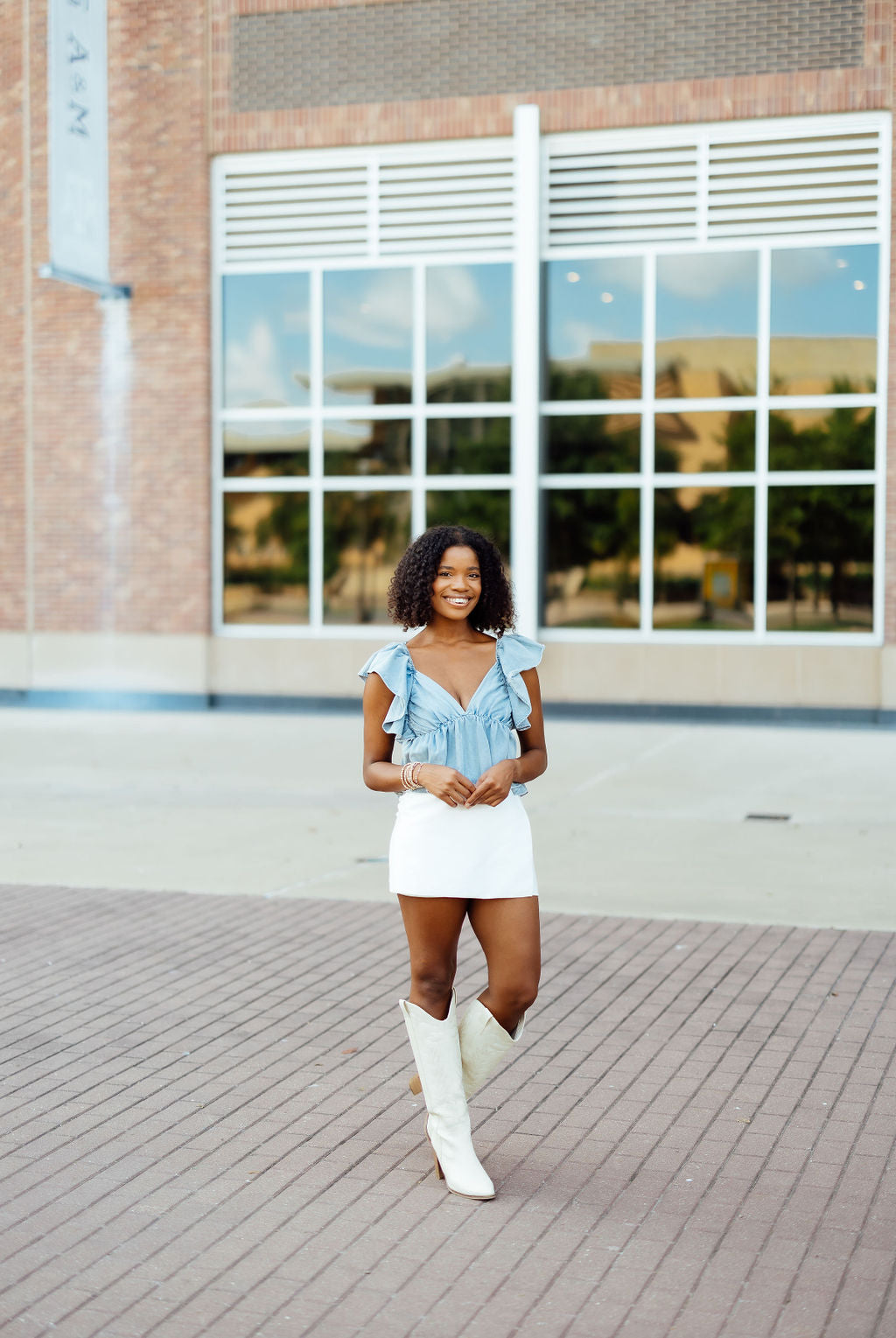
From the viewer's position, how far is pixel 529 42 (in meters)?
16.2

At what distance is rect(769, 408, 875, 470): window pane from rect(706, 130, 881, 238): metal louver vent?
192cm

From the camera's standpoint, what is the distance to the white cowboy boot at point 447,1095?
396 centimetres

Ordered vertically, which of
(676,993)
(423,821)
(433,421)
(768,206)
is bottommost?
(676,993)

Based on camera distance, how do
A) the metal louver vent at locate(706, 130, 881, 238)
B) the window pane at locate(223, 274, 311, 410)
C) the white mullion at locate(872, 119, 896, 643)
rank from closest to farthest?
1. the white mullion at locate(872, 119, 896, 643)
2. the metal louver vent at locate(706, 130, 881, 238)
3. the window pane at locate(223, 274, 311, 410)

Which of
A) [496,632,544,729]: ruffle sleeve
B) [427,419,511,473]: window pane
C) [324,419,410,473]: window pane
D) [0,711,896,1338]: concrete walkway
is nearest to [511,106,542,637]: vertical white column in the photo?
[427,419,511,473]: window pane

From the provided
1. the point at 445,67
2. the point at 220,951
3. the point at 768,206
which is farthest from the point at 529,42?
the point at 220,951

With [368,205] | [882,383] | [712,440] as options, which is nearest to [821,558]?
[712,440]

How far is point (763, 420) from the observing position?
631 inches

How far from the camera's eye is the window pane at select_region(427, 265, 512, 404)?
16719 mm

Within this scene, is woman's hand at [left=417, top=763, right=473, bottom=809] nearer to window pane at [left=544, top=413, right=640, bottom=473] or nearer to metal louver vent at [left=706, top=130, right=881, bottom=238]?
window pane at [left=544, top=413, right=640, bottom=473]

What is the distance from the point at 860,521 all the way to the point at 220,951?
35.9ft

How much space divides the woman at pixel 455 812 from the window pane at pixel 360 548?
13145mm

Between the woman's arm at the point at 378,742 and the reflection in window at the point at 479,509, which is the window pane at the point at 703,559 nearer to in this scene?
the reflection in window at the point at 479,509

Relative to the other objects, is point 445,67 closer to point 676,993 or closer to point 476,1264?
point 676,993
